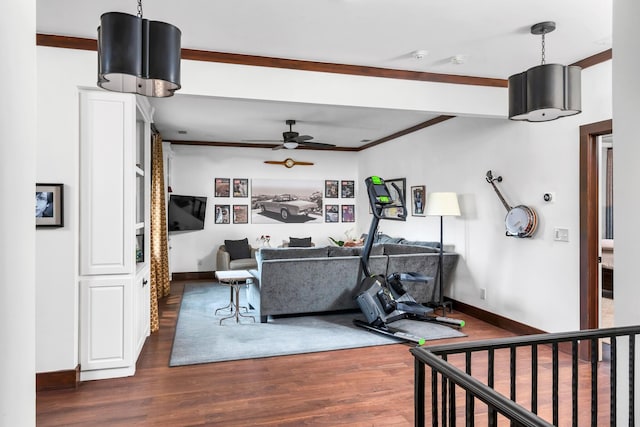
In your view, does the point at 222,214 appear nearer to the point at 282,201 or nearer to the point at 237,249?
the point at 237,249

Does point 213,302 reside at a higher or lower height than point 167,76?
lower

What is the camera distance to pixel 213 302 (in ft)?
20.4

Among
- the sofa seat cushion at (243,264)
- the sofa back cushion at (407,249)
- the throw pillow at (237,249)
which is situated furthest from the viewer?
the throw pillow at (237,249)

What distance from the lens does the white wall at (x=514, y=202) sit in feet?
13.3

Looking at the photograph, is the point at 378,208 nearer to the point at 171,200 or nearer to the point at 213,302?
the point at 213,302

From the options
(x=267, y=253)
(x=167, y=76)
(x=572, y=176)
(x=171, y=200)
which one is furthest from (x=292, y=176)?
(x=167, y=76)

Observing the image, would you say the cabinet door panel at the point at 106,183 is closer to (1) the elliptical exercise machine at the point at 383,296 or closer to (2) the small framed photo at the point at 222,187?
(1) the elliptical exercise machine at the point at 383,296

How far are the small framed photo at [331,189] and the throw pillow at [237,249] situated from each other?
81.9 inches

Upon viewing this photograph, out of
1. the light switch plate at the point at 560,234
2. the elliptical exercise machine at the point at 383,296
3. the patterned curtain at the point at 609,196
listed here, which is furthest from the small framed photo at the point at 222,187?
the patterned curtain at the point at 609,196

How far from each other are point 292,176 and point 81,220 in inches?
228

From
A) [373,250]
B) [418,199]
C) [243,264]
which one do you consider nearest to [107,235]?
[373,250]

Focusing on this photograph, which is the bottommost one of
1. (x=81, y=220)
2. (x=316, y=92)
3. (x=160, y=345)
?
(x=160, y=345)

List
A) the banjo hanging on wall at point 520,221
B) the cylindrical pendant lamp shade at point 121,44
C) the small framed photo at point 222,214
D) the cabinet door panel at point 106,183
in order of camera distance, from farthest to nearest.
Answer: the small framed photo at point 222,214 < the banjo hanging on wall at point 520,221 < the cabinet door panel at point 106,183 < the cylindrical pendant lamp shade at point 121,44

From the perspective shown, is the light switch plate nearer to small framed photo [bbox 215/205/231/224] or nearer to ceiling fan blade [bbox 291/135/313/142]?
ceiling fan blade [bbox 291/135/313/142]
